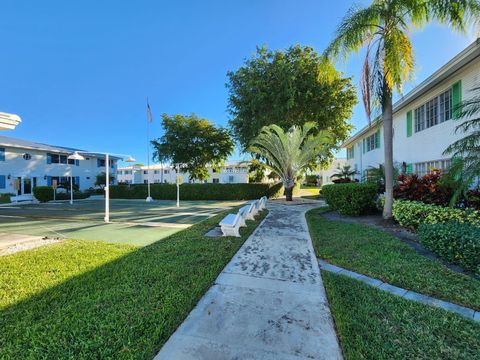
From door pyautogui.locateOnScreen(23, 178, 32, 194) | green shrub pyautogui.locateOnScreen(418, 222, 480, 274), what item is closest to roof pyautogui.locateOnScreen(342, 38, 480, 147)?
green shrub pyautogui.locateOnScreen(418, 222, 480, 274)

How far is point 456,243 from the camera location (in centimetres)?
430

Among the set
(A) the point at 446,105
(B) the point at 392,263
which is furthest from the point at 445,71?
(B) the point at 392,263

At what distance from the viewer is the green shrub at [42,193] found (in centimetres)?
1947

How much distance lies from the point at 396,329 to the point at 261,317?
149 cm

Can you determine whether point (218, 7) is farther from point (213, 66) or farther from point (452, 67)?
point (452, 67)

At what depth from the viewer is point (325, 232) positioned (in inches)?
284

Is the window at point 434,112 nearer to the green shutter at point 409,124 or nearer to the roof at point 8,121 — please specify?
the green shutter at point 409,124

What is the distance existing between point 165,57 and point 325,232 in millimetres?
15149

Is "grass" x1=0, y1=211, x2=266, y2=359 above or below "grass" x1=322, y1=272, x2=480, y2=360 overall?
above

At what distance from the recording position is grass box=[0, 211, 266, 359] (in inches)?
90.0

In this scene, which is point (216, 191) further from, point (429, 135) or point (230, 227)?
point (429, 135)

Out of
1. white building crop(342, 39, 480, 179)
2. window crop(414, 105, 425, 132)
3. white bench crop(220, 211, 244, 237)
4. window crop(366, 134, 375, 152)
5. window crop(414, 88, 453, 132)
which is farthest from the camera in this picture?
window crop(366, 134, 375, 152)

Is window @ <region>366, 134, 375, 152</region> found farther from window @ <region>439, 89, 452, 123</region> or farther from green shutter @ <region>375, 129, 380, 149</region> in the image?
window @ <region>439, 89, 452, 123</region>

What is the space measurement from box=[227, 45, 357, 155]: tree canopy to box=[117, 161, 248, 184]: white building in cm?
690
